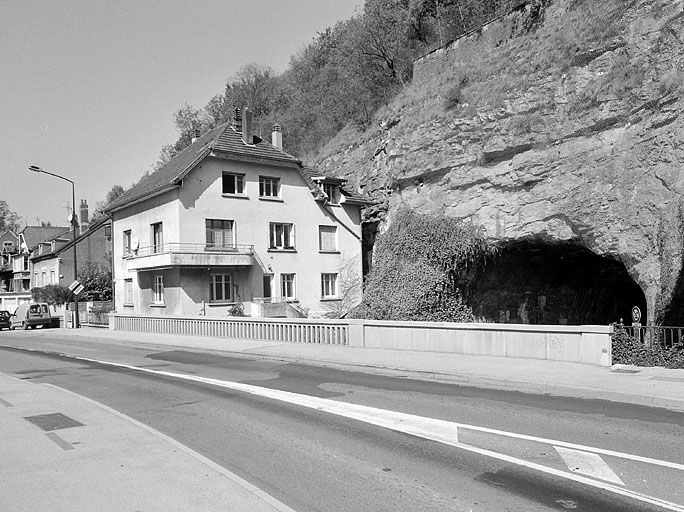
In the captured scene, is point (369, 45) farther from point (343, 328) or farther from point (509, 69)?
point (343, 328)

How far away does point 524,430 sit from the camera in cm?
746

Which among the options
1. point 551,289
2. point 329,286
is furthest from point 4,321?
point 551,289

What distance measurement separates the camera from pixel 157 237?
3416 cm

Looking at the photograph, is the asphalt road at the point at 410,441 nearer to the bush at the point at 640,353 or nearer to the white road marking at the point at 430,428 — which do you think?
the white road marking at the point at 430,428

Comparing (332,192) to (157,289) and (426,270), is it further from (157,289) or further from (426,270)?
(426,270)

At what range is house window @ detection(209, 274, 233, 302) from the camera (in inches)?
1291

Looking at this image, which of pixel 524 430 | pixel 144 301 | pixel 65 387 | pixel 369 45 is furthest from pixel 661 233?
pixel 369 45

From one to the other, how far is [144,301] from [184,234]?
5970mm

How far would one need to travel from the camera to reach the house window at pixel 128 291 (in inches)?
1457

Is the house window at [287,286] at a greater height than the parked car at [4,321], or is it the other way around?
the house window at [287,286]

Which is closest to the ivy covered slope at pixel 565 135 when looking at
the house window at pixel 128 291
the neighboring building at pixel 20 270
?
the house window at pixel 128 291

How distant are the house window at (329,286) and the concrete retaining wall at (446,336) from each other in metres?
14.7

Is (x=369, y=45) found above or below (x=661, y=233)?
above

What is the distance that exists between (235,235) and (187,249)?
127 inches
